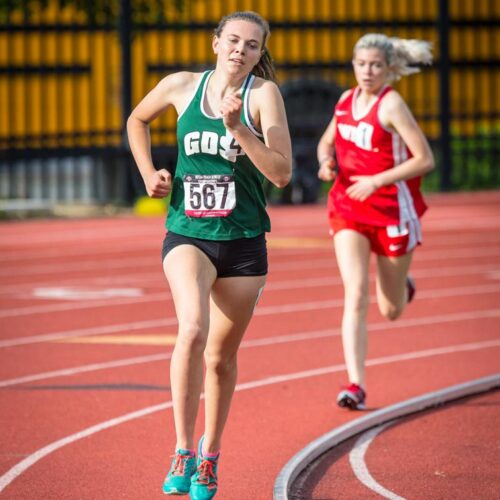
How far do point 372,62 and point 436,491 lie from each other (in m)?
2.77

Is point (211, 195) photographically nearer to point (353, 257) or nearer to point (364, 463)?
point (364, 463)

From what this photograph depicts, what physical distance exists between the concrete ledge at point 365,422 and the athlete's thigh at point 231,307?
63 cm

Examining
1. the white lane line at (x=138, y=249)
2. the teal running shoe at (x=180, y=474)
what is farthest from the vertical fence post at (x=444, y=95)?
the teal running shoe at (x=180, y=474)

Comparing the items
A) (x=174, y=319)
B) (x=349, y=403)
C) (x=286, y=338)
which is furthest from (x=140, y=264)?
(x=349, y=403)

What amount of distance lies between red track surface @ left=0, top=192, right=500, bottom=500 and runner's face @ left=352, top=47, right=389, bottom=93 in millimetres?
1741

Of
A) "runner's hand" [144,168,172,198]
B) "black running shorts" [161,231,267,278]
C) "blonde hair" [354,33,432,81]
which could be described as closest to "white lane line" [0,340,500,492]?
"black running shorts" [161,231,267,278]

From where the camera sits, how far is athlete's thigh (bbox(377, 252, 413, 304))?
317 inches

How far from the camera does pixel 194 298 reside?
214 inches

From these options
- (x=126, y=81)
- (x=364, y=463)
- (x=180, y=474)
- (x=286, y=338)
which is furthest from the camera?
(x=126, y=81)

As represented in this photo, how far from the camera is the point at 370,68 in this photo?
25.7 ft

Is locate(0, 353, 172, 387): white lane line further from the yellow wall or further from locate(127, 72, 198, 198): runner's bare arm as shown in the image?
the yellow wall

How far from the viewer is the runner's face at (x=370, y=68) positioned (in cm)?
780

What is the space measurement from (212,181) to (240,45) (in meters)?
0.53

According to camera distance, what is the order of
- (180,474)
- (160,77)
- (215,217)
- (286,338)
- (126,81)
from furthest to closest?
(160,77), (126,81), (286,338), (215,217), (180,474)
